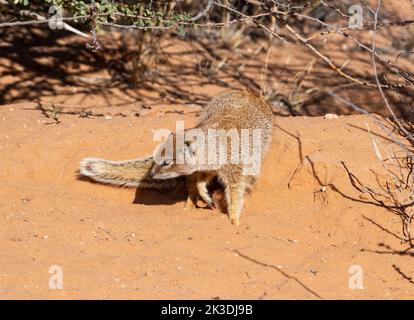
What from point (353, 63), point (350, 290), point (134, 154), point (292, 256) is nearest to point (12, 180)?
point (134, 154)

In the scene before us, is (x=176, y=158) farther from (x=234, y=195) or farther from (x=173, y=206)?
(x=173, y=206)

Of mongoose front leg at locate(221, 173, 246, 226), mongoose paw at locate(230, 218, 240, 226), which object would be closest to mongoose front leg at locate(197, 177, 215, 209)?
mongoose front leg at locate(221, 173, 246, 226)

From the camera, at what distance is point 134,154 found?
5988 mm

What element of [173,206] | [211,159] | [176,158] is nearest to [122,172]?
[173,206]

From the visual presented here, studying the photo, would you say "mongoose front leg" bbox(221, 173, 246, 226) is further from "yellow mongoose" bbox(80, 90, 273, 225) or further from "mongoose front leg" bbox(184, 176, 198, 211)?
"mongoose front leg" bbox(184, 176, 198, 211)

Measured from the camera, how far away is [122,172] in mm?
5621

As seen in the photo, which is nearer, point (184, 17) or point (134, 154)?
point (184, 17)

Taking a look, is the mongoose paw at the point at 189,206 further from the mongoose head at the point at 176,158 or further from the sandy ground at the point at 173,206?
the mongoose head at the point at 176,158

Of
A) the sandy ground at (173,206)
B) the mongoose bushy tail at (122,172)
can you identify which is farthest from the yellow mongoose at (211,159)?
the sandy ground at (173,206)

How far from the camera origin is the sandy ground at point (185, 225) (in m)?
4.02

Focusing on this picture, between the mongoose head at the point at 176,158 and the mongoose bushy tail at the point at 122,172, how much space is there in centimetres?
48

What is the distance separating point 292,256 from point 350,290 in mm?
549

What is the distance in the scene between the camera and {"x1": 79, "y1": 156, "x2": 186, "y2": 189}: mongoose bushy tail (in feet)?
18.1

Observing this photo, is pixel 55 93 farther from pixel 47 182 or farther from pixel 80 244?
pixel 80 244
